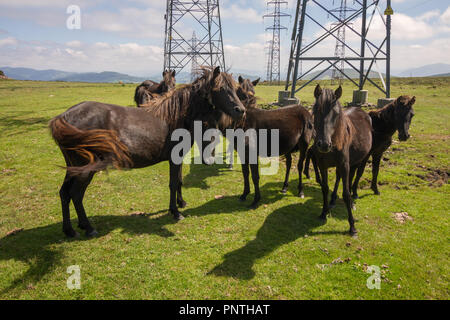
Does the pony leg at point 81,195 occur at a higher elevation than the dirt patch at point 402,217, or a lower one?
higher

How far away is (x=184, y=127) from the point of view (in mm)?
5395

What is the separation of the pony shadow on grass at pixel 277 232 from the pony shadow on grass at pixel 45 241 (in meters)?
1.60

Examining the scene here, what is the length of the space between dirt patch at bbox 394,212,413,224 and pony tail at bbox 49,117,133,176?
6258 millimetres

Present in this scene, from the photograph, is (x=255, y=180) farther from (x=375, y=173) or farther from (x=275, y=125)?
Result: (x=375, y=173)

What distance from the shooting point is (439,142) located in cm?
1031

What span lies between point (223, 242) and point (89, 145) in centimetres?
310

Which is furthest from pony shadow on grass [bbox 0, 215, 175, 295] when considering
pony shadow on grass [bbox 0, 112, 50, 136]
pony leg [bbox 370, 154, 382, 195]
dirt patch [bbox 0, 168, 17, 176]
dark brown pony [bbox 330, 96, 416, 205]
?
pony shadow on grass [bbox 0, 112, 50, 136]

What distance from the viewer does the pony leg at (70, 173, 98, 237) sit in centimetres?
456

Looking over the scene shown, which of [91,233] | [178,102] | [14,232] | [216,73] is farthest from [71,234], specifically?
[216,73]

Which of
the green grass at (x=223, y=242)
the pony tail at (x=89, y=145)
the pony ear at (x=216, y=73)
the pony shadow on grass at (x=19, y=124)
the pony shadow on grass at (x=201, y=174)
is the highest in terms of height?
the pony ear at (x=216, y=73)

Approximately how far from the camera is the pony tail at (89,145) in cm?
418

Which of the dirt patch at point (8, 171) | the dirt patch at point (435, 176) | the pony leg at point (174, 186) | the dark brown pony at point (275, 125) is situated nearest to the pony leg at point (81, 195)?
the pony leg at point (174, 186)

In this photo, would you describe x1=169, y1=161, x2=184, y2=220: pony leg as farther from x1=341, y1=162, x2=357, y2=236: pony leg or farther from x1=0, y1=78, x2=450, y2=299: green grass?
x1=341, y1=162, x2=357, y2=236: pony leg

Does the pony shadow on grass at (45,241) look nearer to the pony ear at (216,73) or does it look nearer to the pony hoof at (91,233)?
the pony hoof at (91,233)
